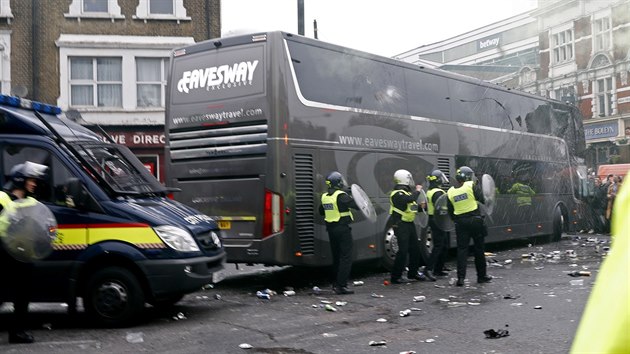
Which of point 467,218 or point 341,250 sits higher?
point 467,218

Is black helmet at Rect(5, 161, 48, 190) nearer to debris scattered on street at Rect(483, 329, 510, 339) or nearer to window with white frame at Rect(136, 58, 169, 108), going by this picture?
debris scattered on street at Rect(483, 329, 510, 339)

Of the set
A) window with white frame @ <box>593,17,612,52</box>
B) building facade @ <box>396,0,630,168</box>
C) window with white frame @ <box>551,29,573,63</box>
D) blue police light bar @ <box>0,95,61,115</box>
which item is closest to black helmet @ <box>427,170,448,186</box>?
building facade @ <box>396,0,630,168</box>

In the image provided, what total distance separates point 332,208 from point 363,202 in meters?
1.16

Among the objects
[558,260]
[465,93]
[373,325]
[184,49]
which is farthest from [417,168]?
[373,325]

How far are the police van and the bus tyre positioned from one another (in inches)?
0.4

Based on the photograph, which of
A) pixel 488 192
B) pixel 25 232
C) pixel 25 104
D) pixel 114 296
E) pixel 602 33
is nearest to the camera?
pixel 602 33

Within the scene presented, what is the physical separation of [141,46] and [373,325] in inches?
719

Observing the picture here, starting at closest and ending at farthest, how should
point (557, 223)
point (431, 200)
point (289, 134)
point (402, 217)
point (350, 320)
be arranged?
1. point (350, 320)
2. point (289, 134)
3. point (402, 217)
4. point (431, 200)
5. point (557, 223)

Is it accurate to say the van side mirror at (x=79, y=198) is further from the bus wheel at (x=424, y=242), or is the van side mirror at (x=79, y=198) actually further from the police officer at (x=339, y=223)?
the bus wheel at (x=424, y=242)


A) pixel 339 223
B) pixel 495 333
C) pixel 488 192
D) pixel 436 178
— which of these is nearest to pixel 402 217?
pixel 436 178

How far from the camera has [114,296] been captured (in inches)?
296

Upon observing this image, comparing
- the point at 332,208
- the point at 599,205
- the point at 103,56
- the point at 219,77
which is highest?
the point at 103,56

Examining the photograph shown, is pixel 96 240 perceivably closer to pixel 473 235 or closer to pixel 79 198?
pixel 79 198

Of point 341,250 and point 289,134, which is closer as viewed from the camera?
point 341,250
